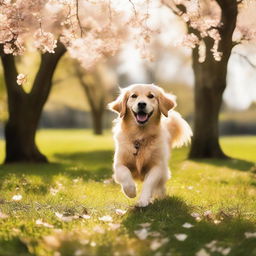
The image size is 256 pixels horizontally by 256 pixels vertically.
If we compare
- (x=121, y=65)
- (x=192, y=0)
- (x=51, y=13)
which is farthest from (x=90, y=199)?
(x=121, y=65)

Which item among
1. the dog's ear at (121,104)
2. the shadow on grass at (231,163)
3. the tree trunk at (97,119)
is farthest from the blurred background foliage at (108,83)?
the dog's ear at (121,104)

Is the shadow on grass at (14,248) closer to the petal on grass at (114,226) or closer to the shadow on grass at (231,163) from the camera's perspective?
the petal on grass at (114,226)

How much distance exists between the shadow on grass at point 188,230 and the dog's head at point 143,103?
1322 mm

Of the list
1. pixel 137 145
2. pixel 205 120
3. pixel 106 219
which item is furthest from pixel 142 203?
pixel 205 120

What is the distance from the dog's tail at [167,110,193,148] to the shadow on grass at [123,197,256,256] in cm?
261

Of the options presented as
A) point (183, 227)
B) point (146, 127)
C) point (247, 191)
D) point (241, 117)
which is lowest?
point (241, 117)

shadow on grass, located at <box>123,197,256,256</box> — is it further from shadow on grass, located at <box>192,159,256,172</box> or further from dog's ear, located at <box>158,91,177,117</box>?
shadow on grass, located at <box>192,159,256,172</box>

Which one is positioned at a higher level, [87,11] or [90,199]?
[87,11]

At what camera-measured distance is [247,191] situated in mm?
10633

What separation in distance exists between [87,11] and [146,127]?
14377 mm

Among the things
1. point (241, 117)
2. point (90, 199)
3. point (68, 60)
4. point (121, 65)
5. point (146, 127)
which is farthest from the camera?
point (241, 117)

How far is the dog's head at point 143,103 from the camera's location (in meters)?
7.79

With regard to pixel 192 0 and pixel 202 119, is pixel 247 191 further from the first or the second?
pixel 202 119

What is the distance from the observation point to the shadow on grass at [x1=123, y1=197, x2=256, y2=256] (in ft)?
16.9
